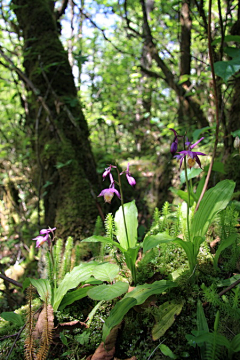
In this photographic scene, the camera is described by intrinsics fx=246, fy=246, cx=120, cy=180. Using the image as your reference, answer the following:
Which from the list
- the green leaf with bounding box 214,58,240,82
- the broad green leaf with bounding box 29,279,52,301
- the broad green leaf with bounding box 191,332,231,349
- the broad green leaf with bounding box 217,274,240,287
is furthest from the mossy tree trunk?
the green leaf with bounding box 214,58,240,82

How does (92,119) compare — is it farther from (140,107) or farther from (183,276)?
(183,276)

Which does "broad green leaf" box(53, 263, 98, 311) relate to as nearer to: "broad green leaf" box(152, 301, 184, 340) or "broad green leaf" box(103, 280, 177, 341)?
"broad green leaf" box(103, 280, 177, 341)

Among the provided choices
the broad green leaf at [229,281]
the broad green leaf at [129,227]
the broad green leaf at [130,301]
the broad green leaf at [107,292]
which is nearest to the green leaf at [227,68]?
the broad green leaf at [129,227]

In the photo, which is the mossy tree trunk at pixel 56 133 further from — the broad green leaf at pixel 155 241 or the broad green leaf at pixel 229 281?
the broad green leaf at pixel 229 281

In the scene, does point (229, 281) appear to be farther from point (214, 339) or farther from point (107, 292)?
point (107, 292)

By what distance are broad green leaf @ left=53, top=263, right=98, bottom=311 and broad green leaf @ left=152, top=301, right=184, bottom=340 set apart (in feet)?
1.70

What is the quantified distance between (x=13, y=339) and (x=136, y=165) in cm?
376

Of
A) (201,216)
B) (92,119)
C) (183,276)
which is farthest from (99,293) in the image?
(92,119)

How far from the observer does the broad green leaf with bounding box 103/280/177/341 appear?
4.29 feet

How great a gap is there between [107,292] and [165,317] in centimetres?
38

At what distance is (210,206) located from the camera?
5.72 feet

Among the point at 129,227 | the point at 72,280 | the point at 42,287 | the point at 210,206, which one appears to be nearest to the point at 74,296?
the point at 72,280

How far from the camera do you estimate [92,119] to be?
5.44 m

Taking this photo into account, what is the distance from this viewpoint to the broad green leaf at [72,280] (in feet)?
5.39
